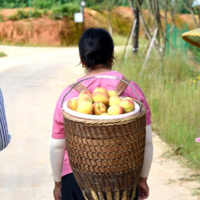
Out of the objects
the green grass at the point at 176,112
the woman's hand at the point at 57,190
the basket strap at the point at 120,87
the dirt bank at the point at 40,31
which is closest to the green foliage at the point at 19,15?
the dirt bank at the point at 40,31

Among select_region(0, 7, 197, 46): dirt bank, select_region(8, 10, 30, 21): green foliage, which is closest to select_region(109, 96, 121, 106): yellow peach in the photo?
select_region(0, 7, 197, 46): dirt bank

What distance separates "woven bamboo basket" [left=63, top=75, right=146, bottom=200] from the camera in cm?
172

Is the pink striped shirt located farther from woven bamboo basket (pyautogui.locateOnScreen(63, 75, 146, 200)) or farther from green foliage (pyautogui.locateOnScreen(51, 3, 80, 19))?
green foliage (pyautogui.locateOnScreen(51, 3, 80, 19))

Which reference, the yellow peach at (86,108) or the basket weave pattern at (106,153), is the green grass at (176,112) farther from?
the yellow peach at (86,108)

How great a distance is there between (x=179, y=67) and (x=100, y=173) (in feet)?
23.2

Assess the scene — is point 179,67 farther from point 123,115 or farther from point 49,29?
point 49,29

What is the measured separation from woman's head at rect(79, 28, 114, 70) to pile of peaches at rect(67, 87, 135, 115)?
20 centimetres

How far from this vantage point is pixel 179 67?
8586 millimetres

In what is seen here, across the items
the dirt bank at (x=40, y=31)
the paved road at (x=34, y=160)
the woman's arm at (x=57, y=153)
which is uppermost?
the woman's arm at (x=57, y=153)

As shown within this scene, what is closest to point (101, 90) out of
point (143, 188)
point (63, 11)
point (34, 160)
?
point (143, 188)

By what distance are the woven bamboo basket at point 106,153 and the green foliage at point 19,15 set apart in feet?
93.6

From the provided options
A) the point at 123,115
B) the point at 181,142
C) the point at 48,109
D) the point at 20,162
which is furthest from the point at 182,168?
the point at 48,109

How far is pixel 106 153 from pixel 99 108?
0.21m

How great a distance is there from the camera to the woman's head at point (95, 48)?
6.64 ft
